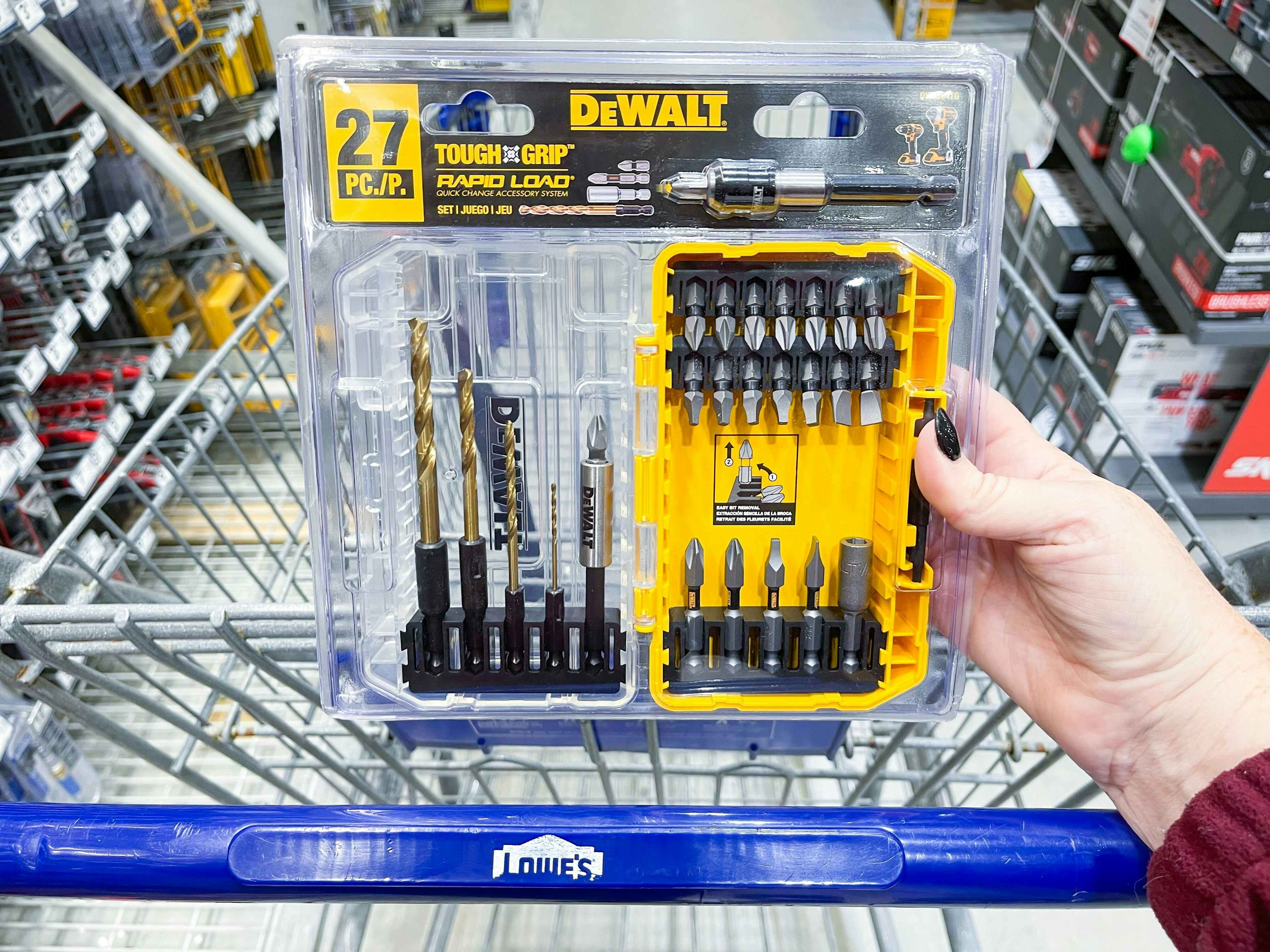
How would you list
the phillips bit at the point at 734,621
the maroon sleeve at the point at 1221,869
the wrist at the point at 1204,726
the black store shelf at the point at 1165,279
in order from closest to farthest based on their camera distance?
Result: the maroon sleeve at the point at 1221,869
the wrist at the point at 1204,726
the phillips bit at the point at 734,621
the black store shelf at the point at 1165,279

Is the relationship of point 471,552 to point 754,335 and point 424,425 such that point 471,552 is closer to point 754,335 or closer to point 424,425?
point 424,425

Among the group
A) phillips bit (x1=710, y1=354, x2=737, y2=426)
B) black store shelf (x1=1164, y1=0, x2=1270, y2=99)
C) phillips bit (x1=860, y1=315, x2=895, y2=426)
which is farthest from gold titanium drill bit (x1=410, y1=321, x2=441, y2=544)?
black store shelf (x1=1164, y1=0, x2=1270, y2=99)

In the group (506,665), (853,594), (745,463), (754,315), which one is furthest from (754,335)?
(506,665)

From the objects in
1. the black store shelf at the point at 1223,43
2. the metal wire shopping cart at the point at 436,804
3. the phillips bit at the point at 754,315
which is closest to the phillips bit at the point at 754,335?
the phillips bit at the point at 754,315

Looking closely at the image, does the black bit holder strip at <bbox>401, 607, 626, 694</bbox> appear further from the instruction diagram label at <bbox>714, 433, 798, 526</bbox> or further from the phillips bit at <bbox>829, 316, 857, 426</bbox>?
the phillips bit at <bbox>829, 316, 857, 426</bbox>

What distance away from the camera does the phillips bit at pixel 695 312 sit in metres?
0.67

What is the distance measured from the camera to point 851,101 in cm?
66

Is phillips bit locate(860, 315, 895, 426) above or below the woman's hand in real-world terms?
above

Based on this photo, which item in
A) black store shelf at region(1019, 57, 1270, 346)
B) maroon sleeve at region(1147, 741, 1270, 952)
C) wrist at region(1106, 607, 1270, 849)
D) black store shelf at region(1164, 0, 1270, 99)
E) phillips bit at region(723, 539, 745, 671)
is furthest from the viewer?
black store shelf at region(1019, 57, 1270, 346)

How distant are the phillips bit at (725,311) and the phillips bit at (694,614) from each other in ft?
0.55

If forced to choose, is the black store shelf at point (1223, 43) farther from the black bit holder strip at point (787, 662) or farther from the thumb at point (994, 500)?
the black bit holder strip at point (787, 662)

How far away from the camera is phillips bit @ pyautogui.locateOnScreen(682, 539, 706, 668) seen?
0.74 m

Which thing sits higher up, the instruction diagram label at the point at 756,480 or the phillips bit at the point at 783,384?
the phillips bit at the point at 783,384

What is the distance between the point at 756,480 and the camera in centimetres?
76
